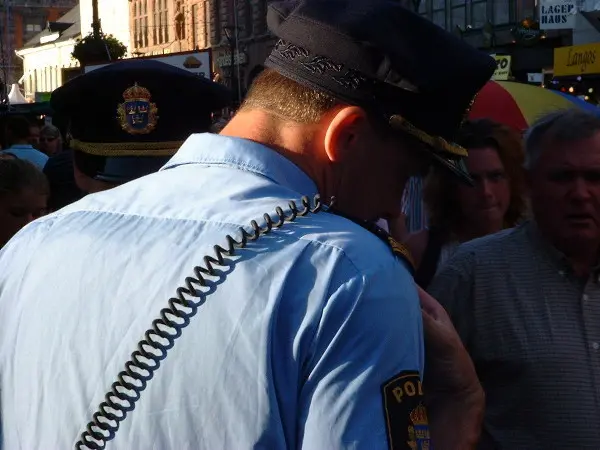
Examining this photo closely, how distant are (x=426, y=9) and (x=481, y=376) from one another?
3364 centimetres

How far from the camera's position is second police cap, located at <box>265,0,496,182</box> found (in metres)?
1.60

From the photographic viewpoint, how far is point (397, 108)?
163 cm

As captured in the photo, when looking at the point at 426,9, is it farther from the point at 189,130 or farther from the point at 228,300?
the point at 228,300

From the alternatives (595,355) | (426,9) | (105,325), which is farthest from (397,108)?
(426,9)

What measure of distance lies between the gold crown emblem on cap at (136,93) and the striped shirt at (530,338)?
1.24m

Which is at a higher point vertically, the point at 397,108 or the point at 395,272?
the point at 397,108

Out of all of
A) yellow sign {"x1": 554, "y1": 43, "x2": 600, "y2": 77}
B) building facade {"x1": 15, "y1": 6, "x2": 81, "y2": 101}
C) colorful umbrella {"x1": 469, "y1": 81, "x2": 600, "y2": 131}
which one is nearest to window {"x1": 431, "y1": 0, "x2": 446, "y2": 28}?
yellow sign {"x1": 554, "y1": 43, "x2": 600, "y2": 77}

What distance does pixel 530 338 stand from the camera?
3303 mm

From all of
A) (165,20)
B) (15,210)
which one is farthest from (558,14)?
(165,20)

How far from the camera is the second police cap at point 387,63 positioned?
1.60 m

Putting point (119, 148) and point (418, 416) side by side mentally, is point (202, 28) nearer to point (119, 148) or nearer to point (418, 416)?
point (119, 148)

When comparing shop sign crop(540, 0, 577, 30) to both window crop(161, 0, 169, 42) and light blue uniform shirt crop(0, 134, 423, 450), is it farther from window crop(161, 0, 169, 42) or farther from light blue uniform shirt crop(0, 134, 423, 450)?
window crop(161, 0, 169, 42)

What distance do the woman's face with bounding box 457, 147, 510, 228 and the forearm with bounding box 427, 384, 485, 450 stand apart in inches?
109

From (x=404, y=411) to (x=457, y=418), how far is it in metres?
0.44
